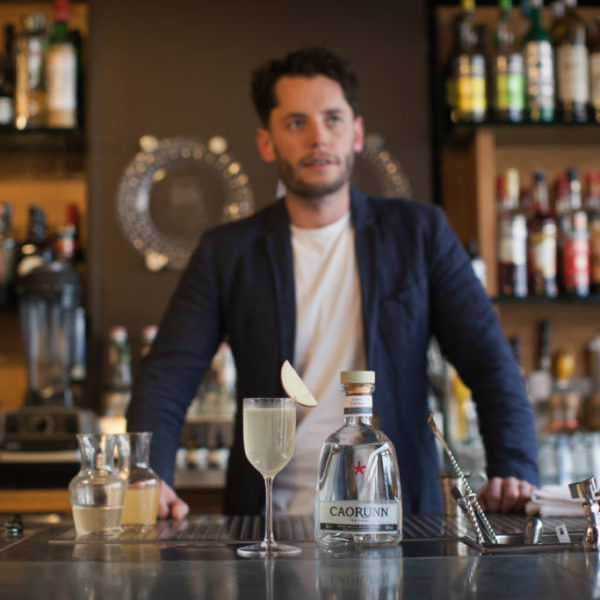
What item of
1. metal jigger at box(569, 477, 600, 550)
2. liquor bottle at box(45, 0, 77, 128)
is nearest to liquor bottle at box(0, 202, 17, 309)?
liquor bottle at box(45, 0, 77, 128)

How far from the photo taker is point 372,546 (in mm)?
1101

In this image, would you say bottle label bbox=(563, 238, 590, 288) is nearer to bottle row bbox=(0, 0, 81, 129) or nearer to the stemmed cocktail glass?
bottle row bbox=(0, 0, 81, 129)

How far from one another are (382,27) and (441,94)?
309mm

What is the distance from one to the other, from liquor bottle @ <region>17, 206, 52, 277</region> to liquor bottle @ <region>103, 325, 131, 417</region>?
34 centimetres

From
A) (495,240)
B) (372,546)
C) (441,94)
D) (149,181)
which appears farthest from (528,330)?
(372,546)

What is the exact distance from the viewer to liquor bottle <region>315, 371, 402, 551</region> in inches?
43.1

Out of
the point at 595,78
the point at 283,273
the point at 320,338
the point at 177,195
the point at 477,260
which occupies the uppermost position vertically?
the point at 595,78

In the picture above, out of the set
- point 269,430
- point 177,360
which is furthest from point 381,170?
point 269,430

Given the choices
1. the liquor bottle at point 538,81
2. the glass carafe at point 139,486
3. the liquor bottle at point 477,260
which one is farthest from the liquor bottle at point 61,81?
the glass carafe at point 139,486

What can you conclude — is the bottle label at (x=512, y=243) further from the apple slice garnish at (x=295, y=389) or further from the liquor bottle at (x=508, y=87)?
the apple slice garnish at (x=295, y=389)

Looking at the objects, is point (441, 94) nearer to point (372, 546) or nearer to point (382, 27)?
point (382, 27)

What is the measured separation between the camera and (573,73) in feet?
10.3

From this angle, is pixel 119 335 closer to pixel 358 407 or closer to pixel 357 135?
pixel 357 135

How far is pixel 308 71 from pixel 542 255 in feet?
4.33
